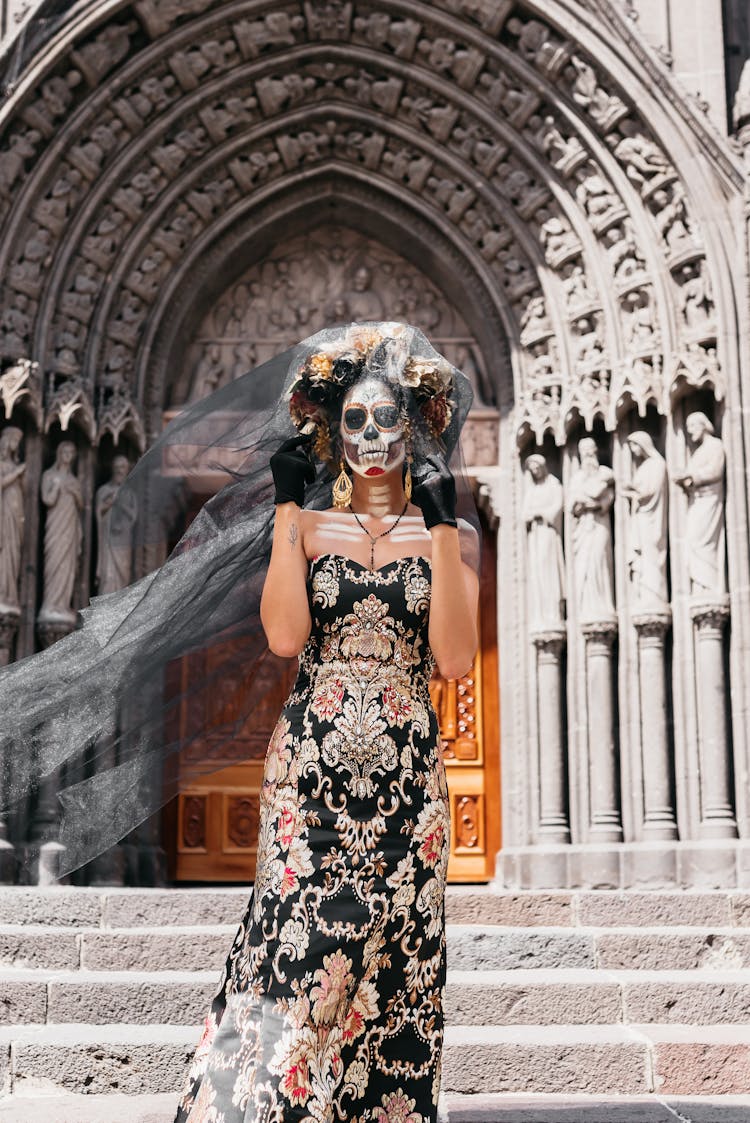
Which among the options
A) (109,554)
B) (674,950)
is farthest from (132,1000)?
(109,554)

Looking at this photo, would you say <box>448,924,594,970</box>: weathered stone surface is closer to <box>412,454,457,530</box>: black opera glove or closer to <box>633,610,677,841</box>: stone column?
<box>633,610,677,841</box>: stone column

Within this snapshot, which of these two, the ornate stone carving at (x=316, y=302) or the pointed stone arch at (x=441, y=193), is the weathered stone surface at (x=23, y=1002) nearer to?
the pointed stone arch at (x=441, y=193)

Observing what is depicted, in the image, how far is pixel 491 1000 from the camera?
515cm

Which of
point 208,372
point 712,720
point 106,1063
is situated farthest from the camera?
point 208,372

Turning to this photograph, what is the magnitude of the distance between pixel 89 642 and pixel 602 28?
6356mm

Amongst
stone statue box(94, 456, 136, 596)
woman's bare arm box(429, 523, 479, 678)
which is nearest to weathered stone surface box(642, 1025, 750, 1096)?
woman's bare arm box(429, 523, 479, 678)

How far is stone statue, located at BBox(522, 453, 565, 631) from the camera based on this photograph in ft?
27.0

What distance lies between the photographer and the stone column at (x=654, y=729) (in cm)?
764

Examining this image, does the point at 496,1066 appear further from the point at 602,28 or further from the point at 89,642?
the point at 602,28

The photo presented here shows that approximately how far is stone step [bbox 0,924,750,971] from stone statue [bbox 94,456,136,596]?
8.70ft

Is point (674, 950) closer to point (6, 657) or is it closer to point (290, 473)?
point (290, 473)

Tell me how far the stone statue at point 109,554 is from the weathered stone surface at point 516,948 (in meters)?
3.30

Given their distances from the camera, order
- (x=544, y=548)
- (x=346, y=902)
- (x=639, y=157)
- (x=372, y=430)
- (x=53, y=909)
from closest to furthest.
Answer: (x=346, y=902), (x=372, y=430), (x=53, y=909), (x=639, y=157), (x=544, y=548)

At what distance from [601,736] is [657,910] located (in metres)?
1.63
